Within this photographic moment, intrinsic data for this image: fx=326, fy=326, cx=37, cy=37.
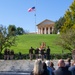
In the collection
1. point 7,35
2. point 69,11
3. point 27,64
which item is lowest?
point 27,64

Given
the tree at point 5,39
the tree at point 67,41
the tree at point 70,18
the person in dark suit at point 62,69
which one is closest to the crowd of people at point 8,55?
the tree at point 5,39

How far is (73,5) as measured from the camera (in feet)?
204


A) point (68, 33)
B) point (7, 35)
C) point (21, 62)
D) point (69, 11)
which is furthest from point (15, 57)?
point (69, 11)

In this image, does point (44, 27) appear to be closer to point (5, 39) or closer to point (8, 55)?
point (5, 39)

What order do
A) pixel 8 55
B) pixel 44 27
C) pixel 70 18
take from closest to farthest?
pixel 8 55 → pixel 70 18 → pixel 44 27

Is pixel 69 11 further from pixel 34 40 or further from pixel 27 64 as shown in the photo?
pixel 27 64

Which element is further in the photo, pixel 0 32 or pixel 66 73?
pixel 0 32

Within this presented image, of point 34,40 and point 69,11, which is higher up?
point 69,11

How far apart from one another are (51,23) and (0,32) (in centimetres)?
8334

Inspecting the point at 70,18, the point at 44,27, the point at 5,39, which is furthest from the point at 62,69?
the point at 44,27

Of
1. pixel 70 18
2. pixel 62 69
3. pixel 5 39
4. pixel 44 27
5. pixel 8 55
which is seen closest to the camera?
pixel 62 69

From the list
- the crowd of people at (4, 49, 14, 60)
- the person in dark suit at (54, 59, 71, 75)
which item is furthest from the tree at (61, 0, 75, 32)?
the person in dark suit at (54, 59, 71, 75)

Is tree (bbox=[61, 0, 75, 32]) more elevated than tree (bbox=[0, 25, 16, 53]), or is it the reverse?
tree (bbox=[61, 0, 75, 32])

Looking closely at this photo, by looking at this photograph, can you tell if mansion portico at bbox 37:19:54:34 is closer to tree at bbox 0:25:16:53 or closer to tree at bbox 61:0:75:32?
tree at bbox 61:0:75:32
